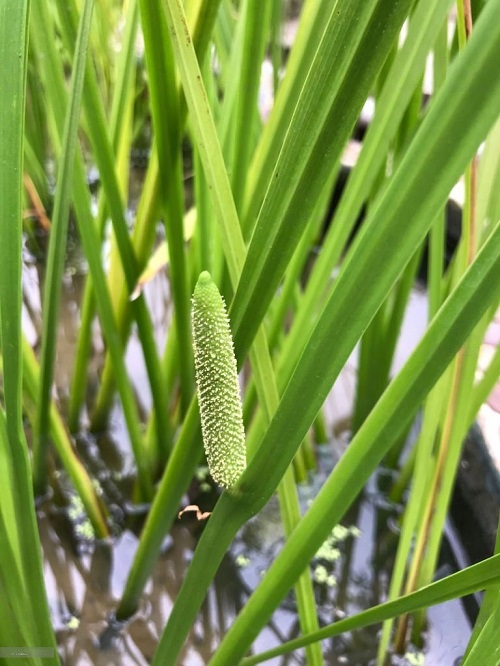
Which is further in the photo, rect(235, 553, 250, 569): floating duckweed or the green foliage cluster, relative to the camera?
rect(235, 553, 250, 569): floating duckweed

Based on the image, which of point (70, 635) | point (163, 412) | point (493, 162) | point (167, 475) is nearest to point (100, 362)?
point (163, 412)

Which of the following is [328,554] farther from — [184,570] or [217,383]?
[217,383]

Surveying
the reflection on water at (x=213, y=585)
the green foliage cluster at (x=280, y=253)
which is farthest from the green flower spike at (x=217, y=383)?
the reflection on water at (x=213, y=585)

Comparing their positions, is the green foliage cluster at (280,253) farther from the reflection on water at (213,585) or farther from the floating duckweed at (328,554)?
the floating duckweed at (328,554)

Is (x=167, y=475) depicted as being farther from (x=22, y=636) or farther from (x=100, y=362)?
(x=100, y=362)

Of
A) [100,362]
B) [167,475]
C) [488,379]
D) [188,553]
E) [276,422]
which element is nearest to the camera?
[276,422]

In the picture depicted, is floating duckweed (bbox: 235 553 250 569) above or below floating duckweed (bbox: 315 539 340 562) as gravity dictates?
above

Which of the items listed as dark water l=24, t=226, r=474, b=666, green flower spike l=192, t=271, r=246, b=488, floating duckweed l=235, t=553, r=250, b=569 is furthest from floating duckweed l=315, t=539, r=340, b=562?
green flower spike l=192, t=271, r=246, b=488

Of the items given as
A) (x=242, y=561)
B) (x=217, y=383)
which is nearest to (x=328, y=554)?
(x=242, y=561)

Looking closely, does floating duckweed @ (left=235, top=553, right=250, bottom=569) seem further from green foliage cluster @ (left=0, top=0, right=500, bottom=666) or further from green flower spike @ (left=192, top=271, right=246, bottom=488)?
green flower spike @ (left=192, top=271, right=246, bottom=488)
